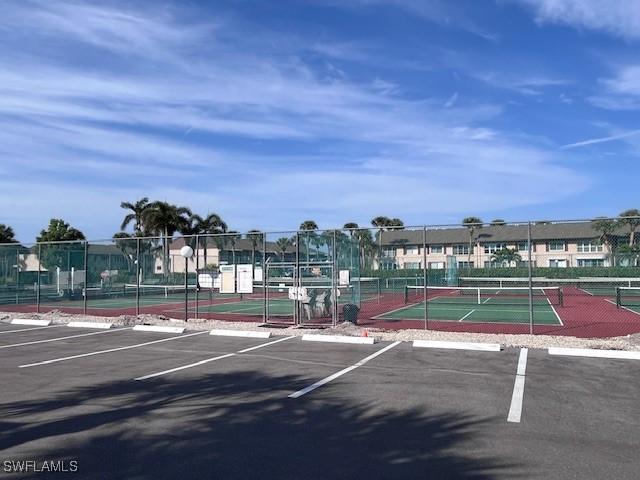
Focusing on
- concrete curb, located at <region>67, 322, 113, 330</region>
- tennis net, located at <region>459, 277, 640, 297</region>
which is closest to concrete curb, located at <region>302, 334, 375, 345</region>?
concrete curb, located at <region>67, 322, 113, 330</region>

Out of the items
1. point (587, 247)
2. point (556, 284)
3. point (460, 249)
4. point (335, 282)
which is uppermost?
point (460, 249)

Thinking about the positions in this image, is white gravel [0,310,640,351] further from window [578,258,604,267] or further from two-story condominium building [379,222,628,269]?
window [578,258,604,267]

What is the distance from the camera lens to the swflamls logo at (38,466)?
4.91 meters

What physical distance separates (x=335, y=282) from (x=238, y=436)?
34.3ft

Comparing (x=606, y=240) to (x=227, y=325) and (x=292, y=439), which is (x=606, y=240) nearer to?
(x=227, y=325)

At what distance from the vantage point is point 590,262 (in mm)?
27656

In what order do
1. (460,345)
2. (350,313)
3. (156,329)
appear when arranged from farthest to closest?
1. (350,313)
2. (156,329)
3. (460,345)

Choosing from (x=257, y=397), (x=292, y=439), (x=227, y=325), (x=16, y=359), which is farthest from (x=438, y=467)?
(x=227, y=325)

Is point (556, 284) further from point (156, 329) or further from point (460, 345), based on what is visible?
point (156, 329)

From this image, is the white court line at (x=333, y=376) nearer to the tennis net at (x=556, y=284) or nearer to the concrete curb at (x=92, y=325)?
the concrete curb at (x=92, y=325)

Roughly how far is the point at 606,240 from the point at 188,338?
45.6ft

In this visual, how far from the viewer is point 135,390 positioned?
8164 mm

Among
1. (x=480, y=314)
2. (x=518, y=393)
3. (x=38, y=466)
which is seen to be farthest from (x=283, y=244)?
(x=38, y=466)

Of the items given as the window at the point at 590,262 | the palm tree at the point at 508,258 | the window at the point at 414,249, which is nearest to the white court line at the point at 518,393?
the window at the point at 590,262
